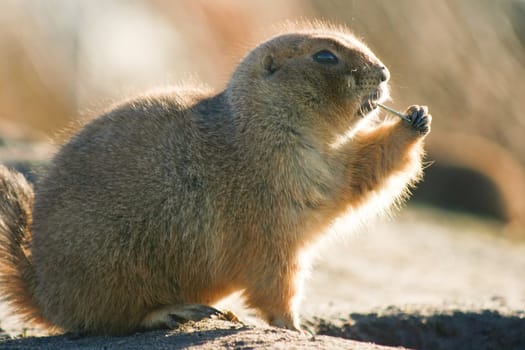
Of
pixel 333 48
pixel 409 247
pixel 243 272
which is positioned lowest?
pixel 243 272

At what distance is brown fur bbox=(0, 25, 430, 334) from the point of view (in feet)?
20.3

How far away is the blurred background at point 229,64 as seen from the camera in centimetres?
2166

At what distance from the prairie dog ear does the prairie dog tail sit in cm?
200

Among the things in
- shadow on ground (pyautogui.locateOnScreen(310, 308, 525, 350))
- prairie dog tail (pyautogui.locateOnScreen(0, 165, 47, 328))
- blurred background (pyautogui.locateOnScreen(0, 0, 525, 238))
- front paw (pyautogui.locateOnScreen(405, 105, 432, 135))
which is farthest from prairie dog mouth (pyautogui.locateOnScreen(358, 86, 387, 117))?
blurred background (pyautogui.locateOnScreen(0, 0, 525, 238))

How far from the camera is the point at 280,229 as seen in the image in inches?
246

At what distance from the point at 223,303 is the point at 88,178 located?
146 cm

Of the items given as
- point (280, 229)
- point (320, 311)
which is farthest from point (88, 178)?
point (320, 311)

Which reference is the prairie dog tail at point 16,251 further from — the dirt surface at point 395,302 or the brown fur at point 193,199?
the dirt surface at point 395,302

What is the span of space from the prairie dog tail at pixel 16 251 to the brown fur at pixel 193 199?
1 centimetres

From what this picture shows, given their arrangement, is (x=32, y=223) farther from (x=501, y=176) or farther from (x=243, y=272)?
(x=501, y=176)

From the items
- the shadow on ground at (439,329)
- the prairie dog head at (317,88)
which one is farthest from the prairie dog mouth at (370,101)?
the shadow on ground at (439,329)

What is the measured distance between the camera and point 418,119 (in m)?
6.85

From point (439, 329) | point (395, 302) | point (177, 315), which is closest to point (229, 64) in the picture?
point (395, 302)

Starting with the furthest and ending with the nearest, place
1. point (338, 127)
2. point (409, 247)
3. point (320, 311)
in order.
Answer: point (409, 247)
point (320, 311)
point (338, 127)
